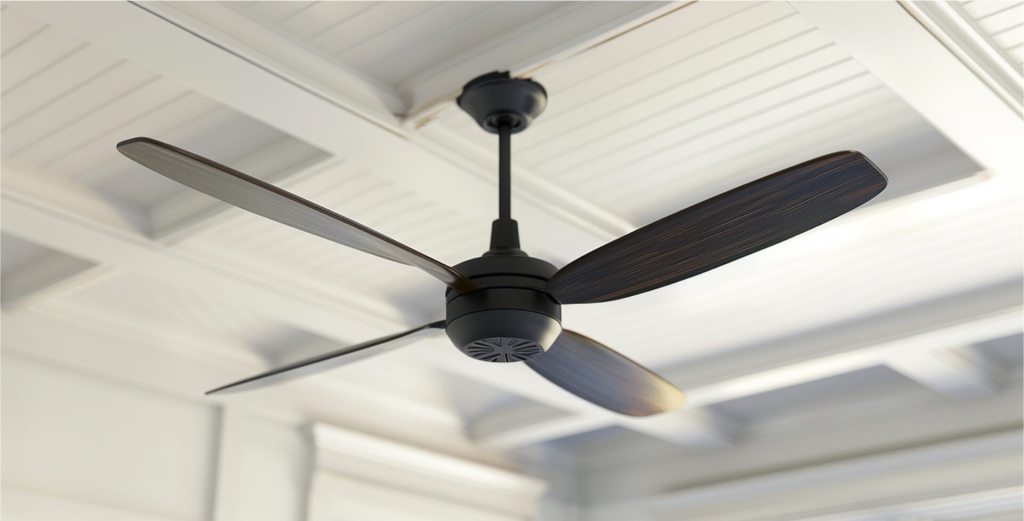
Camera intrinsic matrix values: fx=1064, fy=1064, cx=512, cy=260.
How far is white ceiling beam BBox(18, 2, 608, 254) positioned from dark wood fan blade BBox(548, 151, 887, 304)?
0.56m

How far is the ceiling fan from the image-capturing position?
4.19ft

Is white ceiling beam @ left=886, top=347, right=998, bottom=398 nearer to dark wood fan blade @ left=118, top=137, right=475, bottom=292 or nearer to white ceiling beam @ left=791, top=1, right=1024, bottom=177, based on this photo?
white ceiling beam @ left=791, top=1, right=1024, bottom=177

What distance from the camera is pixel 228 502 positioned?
296cm

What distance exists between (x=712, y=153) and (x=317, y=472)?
1671mm

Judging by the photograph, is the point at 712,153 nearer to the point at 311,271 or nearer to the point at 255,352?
the point at 311,271

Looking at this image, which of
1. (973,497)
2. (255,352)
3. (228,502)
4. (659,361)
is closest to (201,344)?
(255,352)

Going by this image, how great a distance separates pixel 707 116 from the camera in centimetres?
203

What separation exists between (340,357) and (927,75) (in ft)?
3.57

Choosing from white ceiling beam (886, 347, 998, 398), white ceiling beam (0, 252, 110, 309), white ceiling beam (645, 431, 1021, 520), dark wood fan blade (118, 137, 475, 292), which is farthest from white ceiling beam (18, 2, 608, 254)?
white ceiling beam (645, 431, 1021, 520)

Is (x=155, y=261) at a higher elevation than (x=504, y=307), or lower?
higher

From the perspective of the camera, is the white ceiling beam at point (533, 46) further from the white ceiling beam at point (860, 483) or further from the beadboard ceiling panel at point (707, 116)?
the white ceiling beam at point (860, 483)

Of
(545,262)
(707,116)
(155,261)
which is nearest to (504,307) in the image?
(545,262)

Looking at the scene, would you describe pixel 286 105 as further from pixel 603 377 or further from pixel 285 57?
pixel 603 377

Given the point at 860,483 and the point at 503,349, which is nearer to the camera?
the point at 503,349
